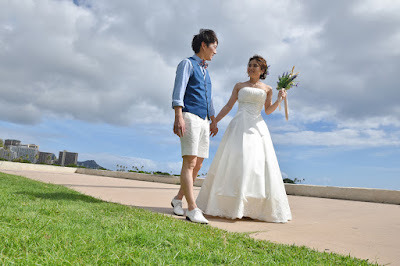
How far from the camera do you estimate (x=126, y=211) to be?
3.97 metres

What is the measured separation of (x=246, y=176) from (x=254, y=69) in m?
1.72

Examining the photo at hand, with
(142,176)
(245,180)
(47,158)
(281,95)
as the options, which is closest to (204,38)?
(281,95)

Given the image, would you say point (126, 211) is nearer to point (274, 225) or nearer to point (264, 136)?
point (274, 225)

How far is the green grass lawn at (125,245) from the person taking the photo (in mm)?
2023

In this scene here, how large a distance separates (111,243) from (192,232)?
860mm

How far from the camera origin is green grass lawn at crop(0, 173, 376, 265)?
2023mm

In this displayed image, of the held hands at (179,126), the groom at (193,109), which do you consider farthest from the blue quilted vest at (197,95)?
the held hands at (179,126)

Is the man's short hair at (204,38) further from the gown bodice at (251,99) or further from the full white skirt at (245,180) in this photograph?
the full white skirt at (245,180)

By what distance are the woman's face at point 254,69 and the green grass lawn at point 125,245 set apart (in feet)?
8.82

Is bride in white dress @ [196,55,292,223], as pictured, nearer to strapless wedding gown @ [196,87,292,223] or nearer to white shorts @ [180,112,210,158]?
strapless wedding gown @ [196,87,292,223]

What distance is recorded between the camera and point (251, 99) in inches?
190

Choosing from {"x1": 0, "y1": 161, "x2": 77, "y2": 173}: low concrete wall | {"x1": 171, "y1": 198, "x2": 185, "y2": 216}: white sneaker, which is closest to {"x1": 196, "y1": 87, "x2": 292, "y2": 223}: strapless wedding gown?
{"x1": 171, "y1": 198, "x2": 185, "y2": 216}: white sneaker

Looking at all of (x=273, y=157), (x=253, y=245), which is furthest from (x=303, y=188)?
(x=253, y=245)

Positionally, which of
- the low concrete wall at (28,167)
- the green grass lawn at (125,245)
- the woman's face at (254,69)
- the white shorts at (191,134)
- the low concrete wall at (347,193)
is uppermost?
the woman's face at (254,69)
